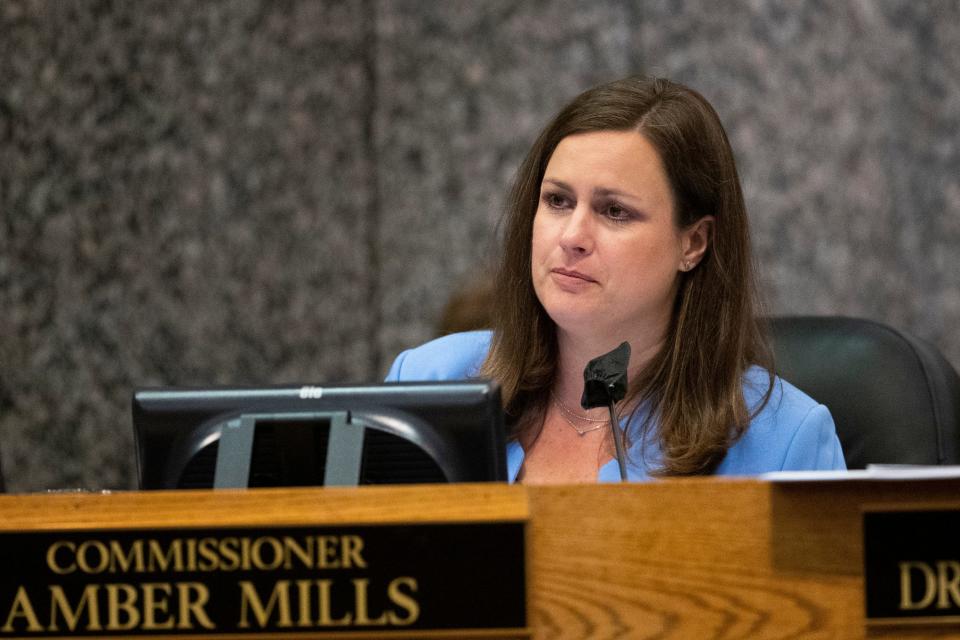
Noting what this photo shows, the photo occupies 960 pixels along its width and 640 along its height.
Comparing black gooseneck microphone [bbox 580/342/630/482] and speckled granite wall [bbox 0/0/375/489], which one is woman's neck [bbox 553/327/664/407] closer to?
black gooseneck microphone [bbox 580/342/630/482]

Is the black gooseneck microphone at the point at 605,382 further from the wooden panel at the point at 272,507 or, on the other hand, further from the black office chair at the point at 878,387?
the black office chair at the point at 878,387

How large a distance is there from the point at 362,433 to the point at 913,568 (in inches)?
19.1

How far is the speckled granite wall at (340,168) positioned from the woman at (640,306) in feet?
2.88

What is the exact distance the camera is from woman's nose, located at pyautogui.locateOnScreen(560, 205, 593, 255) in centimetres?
178

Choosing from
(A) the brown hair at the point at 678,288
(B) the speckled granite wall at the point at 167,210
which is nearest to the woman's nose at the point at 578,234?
(A) the brown hair at the point at 678,288

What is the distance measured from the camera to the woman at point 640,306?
1.78 m

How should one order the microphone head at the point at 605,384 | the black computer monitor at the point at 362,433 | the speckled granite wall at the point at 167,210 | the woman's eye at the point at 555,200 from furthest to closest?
1. the speckled granite wall at the point at 167,210
2. the woman's eye at the point at 555,200
3. the microphone head at the point at 605,384
4. the black computer monitor at the point at 362,433

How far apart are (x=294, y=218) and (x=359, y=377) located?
1.29 ft

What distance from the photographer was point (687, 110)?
6.23ft

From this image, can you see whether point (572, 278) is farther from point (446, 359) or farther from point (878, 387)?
point (878, 387)

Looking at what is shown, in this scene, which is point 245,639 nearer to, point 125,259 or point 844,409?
point 844,409

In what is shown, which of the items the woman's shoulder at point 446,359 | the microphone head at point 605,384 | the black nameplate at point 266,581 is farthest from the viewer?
the woman's shoulder at point 446,359

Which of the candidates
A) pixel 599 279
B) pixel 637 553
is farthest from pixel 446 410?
pixel 599 279

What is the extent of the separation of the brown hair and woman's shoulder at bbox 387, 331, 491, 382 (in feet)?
0.15
